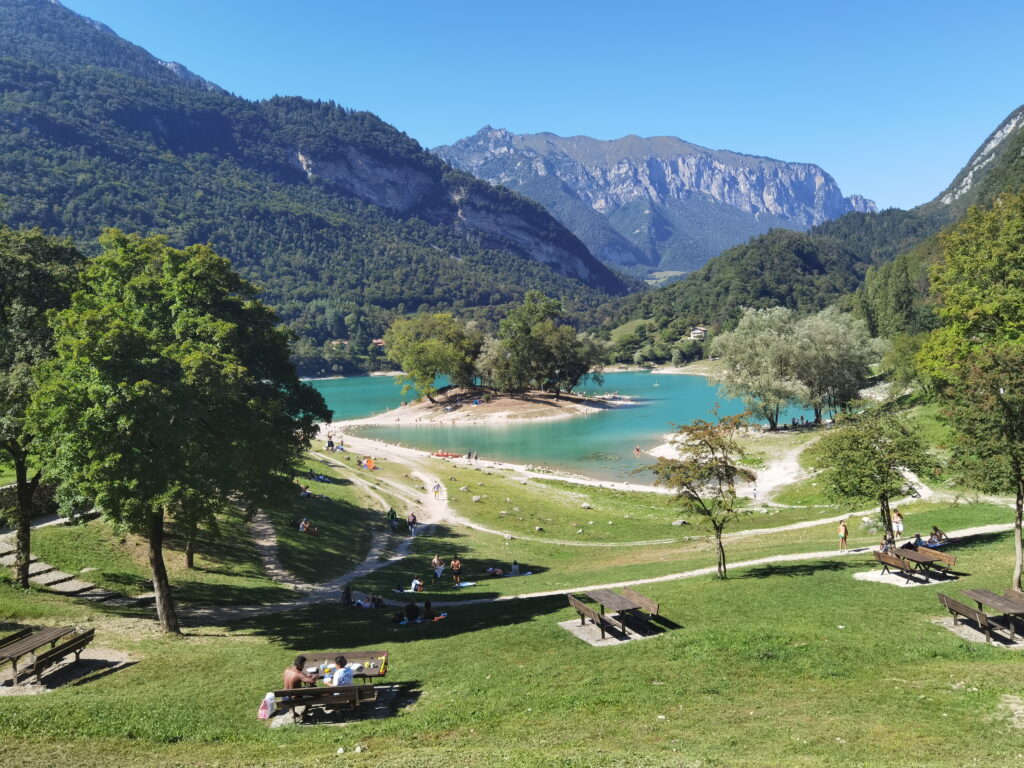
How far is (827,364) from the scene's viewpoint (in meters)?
74.7

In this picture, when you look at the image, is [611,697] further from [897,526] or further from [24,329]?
[24,329]

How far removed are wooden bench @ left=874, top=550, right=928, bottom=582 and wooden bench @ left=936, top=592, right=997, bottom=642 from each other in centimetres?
367

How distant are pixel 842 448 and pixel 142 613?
26.8 m

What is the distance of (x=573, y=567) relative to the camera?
30125 millimetres

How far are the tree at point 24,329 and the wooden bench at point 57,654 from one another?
19.5 ft

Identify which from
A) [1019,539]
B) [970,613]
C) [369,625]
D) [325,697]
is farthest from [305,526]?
[1019,539]

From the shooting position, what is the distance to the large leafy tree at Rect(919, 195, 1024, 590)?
667 inches

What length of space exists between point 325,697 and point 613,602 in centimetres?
804

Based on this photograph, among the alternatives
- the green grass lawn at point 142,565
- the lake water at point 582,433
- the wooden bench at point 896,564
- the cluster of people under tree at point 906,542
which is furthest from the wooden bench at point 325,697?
the lake water at point 582,433

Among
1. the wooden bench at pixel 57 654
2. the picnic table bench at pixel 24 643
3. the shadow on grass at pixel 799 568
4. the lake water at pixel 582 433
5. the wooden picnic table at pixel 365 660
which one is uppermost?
the picnic table bench at pixel 24 643

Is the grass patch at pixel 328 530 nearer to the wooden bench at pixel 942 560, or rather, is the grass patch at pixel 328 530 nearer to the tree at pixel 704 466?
the tree at pixel 704 466

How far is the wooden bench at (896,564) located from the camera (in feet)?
64.6

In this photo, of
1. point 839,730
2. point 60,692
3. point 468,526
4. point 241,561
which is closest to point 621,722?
point 839,730

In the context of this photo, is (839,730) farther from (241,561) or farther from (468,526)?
(468,526)
